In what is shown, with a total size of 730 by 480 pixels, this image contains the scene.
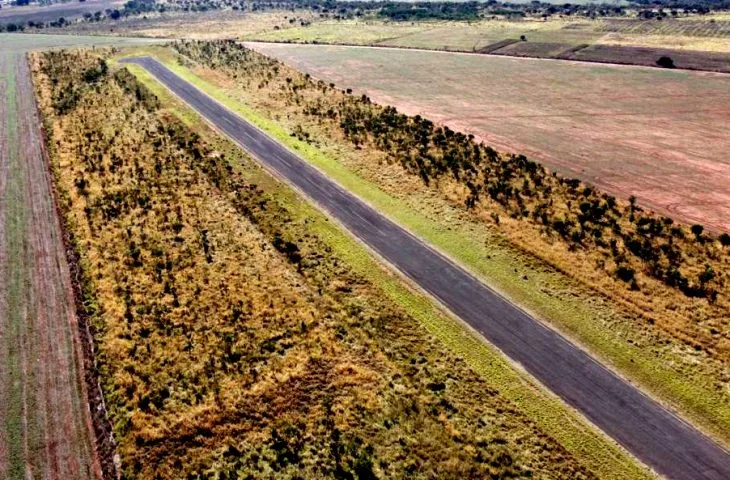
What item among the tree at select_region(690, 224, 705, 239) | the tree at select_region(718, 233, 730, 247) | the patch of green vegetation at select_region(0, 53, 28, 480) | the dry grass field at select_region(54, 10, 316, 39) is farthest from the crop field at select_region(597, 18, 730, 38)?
the patch of green vegetation at select_region(0, 53, 28, 480)

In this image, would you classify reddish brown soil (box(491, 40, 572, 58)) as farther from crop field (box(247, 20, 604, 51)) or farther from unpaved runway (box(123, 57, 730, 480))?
unpaved runway (box(123, 57, 730, 480))

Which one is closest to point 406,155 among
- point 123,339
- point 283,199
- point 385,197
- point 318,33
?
point 385,197

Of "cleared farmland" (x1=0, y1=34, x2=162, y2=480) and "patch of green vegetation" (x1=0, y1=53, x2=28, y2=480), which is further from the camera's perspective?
"patch of green vegetation" (x1=0, y1=53, x2=28, y2=480)

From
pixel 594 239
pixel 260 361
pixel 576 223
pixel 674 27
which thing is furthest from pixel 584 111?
pixel 674 27

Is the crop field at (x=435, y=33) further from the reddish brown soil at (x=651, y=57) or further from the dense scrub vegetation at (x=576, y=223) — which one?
the dense scrub vegetation at (x=576, y=223)

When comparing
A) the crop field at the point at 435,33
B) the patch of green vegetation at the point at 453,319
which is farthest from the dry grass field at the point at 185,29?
the patch of green vegetation at the point at 453,319

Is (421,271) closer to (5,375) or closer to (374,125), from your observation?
(5,375)
